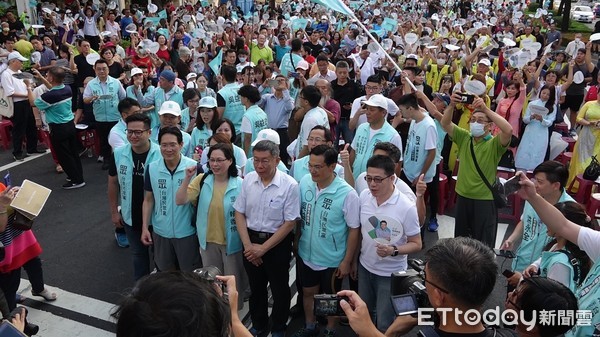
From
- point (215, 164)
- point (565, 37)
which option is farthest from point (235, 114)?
point (565, 37)

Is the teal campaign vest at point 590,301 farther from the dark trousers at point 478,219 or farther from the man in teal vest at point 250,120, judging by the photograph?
the man in teal vest at point 250,120

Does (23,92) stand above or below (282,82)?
below

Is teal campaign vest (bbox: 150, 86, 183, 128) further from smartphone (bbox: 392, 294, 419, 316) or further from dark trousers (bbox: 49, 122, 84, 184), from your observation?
smartphone (bbox: 392, 294, 419, 316)

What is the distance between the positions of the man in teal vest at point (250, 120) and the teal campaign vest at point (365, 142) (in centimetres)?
146

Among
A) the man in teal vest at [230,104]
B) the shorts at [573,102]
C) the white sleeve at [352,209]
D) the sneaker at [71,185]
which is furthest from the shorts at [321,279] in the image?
the shorts at [573,102]

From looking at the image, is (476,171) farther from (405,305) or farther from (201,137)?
(201,137)

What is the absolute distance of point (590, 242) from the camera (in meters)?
2.86

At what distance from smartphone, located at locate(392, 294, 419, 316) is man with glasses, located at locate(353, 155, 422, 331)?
126cm

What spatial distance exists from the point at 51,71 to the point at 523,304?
6831 mm

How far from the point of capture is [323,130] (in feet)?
16.0

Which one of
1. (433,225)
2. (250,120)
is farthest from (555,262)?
(250,120)

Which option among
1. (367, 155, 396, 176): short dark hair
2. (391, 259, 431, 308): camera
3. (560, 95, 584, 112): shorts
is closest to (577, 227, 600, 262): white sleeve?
(391, 259, 431, 308): camera

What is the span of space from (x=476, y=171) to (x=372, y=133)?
111cm

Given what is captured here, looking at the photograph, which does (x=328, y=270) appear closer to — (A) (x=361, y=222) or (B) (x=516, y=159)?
(A) (x=361, y=222)
